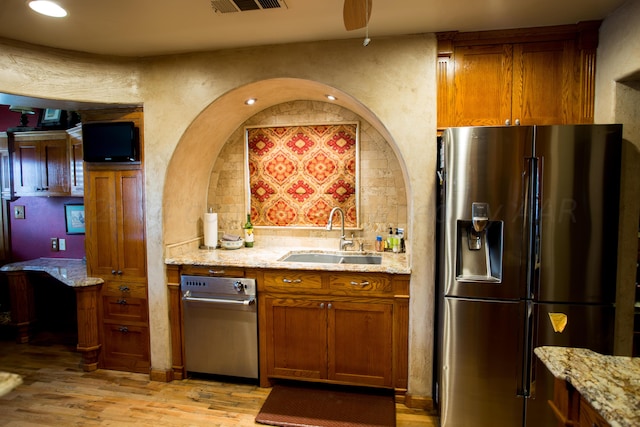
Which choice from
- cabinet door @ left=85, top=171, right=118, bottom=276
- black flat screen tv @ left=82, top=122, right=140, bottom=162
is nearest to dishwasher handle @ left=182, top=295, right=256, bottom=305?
cabinet door @ left=85, top=171, right=118, bottom=276

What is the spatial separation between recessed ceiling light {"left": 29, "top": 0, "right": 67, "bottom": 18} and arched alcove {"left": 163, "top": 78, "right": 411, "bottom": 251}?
1.01 metres

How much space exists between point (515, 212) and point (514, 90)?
0.87 meters

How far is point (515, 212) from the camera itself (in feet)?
7.09

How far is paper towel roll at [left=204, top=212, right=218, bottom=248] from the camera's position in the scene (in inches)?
133

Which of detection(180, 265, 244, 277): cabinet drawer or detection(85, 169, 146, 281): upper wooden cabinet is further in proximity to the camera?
detection(85, 169, 146, 281): upper wooden cabinet

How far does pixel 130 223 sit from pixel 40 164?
1.52 metres

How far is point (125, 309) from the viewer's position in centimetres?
314

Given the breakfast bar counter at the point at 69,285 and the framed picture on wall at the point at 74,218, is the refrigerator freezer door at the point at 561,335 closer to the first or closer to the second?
the breakfast bar counter at the point at 69,285

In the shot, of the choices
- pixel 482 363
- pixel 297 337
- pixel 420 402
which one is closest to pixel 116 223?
pixel 297 337

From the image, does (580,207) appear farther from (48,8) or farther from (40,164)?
(40,164)

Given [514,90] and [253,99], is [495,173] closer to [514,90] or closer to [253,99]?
[514,90]

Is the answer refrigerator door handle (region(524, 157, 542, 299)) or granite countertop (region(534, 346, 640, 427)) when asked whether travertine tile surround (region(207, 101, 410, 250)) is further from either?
granite countertop (region(534, 346, 640, 427))

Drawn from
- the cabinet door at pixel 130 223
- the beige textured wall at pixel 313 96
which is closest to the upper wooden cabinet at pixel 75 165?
the cabinet door at pixel 130 223

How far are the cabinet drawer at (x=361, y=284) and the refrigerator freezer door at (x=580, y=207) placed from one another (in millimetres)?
989
